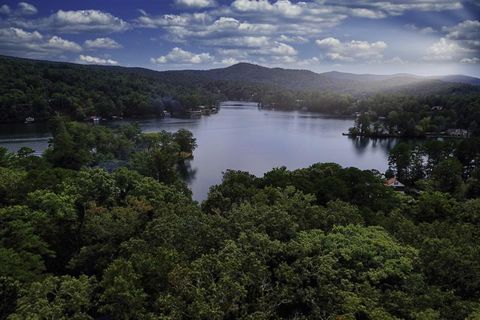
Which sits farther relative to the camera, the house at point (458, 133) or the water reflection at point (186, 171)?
the house at point (458, 133)

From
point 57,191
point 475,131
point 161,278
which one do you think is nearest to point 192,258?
point 161,278

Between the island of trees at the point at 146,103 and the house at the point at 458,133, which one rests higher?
the island of trees at the point at 146,103

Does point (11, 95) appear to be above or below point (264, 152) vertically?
above

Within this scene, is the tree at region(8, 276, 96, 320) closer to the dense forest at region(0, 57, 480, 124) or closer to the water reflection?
the water reflection

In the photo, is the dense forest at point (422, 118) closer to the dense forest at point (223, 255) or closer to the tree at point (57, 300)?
the dense forest at point (223, 255)

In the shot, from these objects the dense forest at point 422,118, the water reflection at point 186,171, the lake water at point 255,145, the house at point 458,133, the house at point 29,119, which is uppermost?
the dense forest at point 422,118

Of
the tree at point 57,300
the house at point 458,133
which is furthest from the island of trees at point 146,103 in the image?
the tree at point 57,300

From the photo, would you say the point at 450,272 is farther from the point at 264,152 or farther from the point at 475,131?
the point at 475,131
